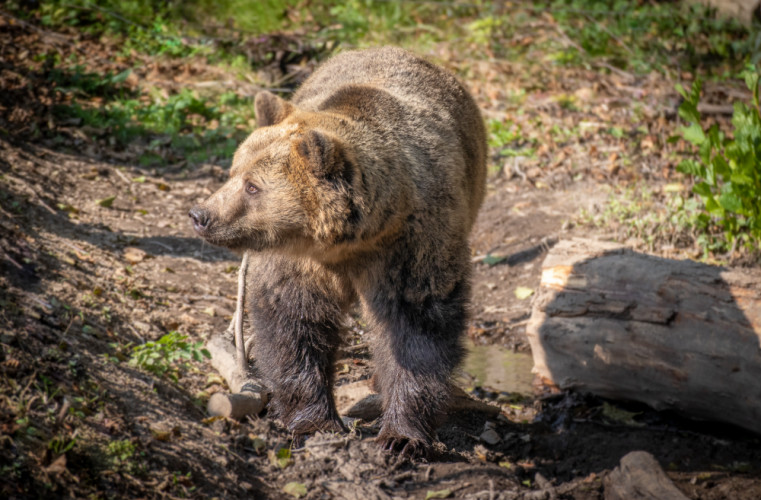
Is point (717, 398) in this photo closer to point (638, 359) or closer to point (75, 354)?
point (638, 359)

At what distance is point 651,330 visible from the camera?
6.24 meters

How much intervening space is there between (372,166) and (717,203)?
179 inches

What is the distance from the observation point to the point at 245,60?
12820 mm

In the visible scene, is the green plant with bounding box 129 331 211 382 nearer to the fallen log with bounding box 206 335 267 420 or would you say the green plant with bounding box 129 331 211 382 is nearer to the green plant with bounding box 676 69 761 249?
the fallen log with bounding box 206 335 267 420

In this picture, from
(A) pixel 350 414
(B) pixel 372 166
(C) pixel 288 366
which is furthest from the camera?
(A) pixel 350 414

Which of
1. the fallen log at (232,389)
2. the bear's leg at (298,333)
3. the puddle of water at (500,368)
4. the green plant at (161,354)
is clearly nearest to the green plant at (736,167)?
the puddle of water at (500,368)

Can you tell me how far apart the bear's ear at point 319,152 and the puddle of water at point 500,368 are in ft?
10.6

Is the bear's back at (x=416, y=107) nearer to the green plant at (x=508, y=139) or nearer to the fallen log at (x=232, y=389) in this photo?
the fallen log at (x=232, y=389)

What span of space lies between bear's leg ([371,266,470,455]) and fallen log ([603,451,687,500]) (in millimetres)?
1277

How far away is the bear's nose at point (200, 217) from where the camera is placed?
4879mm

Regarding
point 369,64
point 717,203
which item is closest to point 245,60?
point 369,64

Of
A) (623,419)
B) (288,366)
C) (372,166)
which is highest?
(372,166)

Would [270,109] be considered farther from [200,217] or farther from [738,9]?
[738,9]

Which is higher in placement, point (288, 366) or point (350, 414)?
point (288, 366)
